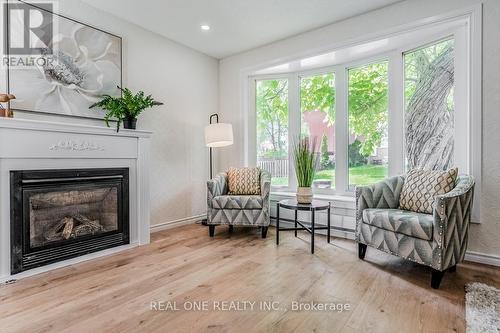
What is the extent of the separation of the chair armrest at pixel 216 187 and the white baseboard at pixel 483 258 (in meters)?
2.57

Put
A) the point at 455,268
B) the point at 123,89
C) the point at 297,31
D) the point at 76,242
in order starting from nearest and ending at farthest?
1. the point at 455,268
2. the point at 76,242
3. the point at 123,89
4. the point at 297,31

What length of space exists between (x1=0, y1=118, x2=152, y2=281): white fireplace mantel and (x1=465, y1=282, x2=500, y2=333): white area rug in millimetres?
2794

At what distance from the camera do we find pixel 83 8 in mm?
2736

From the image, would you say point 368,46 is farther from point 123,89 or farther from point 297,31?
point 123,89

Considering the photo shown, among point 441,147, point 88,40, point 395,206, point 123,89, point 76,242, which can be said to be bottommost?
point 76,242

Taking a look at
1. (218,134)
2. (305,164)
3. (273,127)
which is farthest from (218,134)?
(305,164)

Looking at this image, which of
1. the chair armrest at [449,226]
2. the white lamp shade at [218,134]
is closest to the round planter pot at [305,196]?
the chair armrest at [449,226]

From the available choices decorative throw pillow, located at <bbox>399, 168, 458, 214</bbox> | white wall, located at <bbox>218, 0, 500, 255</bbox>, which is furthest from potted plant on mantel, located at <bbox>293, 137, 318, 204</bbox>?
white wall, located at <bbox>218, 0, 500, 255</bbox>

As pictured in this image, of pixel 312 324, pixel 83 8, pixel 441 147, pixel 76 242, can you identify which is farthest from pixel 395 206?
pixel 83 8

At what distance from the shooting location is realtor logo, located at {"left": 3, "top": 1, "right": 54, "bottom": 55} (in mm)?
2289

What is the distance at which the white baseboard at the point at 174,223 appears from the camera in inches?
134

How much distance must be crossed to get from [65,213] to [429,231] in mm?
2992

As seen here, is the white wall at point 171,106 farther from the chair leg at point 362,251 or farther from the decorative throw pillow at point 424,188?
the decorative throw pillow at point 424,188

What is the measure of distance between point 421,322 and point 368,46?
9.11 feet
